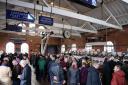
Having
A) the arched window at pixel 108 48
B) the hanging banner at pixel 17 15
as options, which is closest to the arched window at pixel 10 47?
the arched window at pixel 108 48

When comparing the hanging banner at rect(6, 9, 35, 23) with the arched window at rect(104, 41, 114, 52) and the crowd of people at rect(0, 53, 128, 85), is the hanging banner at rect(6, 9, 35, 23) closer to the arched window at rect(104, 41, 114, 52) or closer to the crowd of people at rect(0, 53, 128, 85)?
the crowd of people at rect(0, 53, 128, 85)

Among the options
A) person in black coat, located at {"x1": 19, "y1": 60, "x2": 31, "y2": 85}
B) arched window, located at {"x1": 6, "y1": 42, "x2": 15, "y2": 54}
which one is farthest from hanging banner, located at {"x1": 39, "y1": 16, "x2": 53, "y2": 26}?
arched window, located at {"x1": 6, "y1": 42, "x2": 15, "y2": 54}

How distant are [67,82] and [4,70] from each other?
2761 mm

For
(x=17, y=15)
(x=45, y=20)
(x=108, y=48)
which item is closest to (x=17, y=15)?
(x=17, y=15)

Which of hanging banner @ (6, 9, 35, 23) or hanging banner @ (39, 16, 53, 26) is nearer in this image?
hanging banner @ (6, 9, 35, 23)

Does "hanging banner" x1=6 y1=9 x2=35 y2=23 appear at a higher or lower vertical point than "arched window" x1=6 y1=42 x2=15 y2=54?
higher

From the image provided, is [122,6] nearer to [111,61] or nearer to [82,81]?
[111,61]

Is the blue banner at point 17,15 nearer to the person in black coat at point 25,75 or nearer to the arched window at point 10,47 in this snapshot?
the person in black coat at point 25,75

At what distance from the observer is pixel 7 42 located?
28344 millimetres

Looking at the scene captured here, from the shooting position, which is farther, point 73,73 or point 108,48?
point 108,48

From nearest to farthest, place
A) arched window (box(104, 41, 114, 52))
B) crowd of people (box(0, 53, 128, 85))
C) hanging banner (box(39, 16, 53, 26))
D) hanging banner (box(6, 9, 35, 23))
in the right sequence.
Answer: crowd of people (box(0, 53, 128, 85)), hanging banner (box(6, 9, 35, 23)), hanging banner (box(39, 16, 53, 26)), arched window (box(104, 41, 114, 52))

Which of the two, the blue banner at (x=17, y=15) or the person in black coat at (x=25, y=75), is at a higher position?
the blue banner at (x=17, y=15)

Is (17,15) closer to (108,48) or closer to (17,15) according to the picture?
(17,15)

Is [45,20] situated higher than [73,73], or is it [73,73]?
[45,20]
